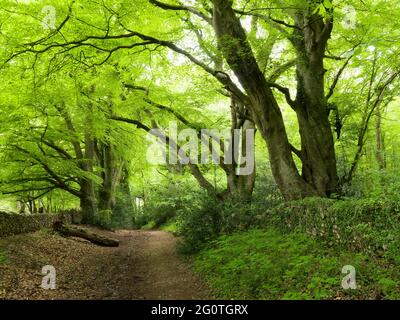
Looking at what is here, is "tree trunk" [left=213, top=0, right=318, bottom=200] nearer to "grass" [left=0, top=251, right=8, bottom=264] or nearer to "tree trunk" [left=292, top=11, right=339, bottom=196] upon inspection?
"tree trunk" [left=292, top=11, right=339, bottom=196]

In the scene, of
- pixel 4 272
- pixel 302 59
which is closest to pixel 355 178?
pixel 302 59

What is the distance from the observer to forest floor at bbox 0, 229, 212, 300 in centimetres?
754

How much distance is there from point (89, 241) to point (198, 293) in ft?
29.3

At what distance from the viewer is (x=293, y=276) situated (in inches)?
248

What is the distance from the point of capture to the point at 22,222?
12906 millimetres

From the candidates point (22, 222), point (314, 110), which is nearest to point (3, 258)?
point (22, 222)

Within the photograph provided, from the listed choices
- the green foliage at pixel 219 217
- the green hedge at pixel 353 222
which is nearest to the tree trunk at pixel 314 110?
the green foliage at pixel 219 217

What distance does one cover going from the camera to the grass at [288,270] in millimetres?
5211

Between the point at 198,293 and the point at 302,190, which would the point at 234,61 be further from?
the point at 198,293

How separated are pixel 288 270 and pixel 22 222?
33.4 ft

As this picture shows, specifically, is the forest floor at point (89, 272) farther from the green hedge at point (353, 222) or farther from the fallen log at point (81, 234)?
the green hedge at point (353, 222)

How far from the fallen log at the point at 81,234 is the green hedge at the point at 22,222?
2.42 ft

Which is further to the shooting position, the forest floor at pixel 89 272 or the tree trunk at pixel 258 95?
the tree trunk at pixel 258 95

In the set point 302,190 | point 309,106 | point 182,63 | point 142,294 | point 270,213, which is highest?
point 182,63
